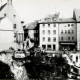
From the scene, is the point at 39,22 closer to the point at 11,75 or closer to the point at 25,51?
the point at 25,51

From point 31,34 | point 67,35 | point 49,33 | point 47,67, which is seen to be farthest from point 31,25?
point 47,67

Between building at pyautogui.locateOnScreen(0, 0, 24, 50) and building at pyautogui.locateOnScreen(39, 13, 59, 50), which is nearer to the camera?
building at pyautogui.locateOnScreen(0, 0, 24, 50)

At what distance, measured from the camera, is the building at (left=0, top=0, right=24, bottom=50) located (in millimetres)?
5629

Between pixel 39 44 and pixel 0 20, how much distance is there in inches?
27.9

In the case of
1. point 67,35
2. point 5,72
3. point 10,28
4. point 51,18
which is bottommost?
point 5,72

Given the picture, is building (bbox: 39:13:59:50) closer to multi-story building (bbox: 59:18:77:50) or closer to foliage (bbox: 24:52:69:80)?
multi-story building (bbox: 59:18:77:50)

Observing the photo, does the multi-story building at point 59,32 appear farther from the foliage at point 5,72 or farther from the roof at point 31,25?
the foliage at point 5,72

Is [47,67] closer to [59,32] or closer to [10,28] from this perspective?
[59,32]

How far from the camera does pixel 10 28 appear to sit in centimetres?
580

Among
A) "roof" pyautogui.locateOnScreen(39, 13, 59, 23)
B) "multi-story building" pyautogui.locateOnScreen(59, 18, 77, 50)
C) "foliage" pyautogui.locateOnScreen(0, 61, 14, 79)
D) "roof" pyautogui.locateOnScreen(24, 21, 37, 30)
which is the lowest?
"foliage" pyautogui.locateOnScreen(0, 61, 14, 79)

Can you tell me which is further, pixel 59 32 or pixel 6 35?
pixel 59 32

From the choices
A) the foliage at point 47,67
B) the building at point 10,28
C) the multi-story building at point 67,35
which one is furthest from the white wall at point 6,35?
the multi-story building at point 67,35

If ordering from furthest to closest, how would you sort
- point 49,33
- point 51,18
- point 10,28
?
point 51,18, point 49,33, point 10,28

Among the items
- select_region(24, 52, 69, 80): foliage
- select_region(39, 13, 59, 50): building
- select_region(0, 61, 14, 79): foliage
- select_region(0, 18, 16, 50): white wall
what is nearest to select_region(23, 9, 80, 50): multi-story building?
select_region(39, 13, 59, 50): building
